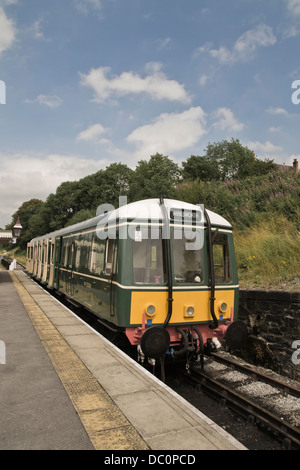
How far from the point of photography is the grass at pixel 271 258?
362 inches

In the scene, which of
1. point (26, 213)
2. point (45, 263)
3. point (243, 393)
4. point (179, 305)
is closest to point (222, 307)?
point (179, 305)

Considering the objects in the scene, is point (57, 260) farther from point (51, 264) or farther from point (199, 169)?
point (199, 169)

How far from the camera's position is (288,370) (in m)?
7.48

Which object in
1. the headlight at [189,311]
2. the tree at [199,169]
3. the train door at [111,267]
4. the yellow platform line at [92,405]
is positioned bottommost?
the yellow platform line at [92,405]

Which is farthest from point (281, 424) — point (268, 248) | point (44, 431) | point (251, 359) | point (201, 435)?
point (268, 248)

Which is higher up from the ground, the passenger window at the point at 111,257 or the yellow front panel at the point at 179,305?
the passenger window at the point at 111,257

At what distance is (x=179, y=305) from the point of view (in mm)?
6305

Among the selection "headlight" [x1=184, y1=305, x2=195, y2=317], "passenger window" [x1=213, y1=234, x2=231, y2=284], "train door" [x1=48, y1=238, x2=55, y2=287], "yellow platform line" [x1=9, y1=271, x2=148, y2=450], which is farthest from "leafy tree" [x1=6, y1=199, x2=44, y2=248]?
"headlight" [x1=184, y1=305, x2=195, y2=317]

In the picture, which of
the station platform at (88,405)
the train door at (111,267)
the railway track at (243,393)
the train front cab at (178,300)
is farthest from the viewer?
the train door at (111,267)

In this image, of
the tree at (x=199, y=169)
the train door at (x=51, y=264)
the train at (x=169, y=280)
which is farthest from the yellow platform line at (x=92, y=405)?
the tree at (x=199, y=169)

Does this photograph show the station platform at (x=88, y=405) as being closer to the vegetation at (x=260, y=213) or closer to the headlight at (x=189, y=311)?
the headlight at (x=189, y=311)

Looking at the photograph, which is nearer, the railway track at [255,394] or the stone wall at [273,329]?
the railway track at [255,394]

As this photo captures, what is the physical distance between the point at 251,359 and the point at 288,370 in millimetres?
1194
